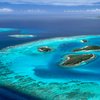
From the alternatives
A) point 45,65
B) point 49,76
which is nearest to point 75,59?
point 45,65

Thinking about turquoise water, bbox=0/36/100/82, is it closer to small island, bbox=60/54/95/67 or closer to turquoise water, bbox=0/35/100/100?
turquoise water, bbox=0/35/100/100

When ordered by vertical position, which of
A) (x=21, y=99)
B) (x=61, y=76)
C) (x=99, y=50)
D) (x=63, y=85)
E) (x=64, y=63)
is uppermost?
(x=99, y=50)

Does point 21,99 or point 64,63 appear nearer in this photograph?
point 21,99

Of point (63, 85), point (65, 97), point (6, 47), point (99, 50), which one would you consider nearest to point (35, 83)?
point (63, 85)

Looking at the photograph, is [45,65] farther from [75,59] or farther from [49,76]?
[49,76]

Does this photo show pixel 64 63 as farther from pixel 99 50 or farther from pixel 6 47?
pixel 6 47

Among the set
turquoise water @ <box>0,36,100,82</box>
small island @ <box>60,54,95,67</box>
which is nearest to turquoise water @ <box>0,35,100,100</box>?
turquoise water @ <box>0,36,100,82</box>
